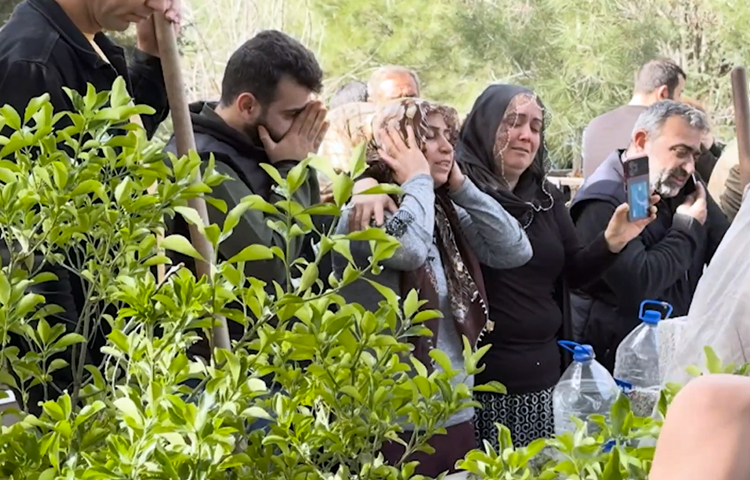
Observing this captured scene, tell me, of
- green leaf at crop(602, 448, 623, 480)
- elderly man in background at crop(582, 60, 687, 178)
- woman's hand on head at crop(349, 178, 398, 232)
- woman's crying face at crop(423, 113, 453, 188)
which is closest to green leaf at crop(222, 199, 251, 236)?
green leaf at crop(602, 448, 623, 480)

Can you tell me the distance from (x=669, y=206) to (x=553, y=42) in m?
1.88

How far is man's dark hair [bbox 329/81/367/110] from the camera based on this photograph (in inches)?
104

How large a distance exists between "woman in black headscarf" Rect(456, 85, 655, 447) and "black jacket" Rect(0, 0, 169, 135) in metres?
0.87

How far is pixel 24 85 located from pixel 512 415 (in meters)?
1.09

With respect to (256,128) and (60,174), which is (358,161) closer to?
(60,174)

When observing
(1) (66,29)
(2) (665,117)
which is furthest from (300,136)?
(2) (665,117)

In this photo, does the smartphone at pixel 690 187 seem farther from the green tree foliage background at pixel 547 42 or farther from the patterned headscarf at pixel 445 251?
the green tree foliage background at pixel 547 42

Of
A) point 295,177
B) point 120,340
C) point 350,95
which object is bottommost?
point 350,95

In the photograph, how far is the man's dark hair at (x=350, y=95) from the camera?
2648mm

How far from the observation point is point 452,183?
1716mm

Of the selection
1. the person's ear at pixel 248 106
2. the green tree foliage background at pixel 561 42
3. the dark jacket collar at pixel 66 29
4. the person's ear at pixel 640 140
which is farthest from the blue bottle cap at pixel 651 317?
the green tree foliage background at pixel 561 42

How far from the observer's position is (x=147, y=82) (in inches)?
51.4

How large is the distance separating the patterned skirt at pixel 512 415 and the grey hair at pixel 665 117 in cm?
76

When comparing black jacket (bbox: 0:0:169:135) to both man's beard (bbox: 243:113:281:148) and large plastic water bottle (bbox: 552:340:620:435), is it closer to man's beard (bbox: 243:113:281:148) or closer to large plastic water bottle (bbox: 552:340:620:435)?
man's beard (bbox: 243:113:281:148)
